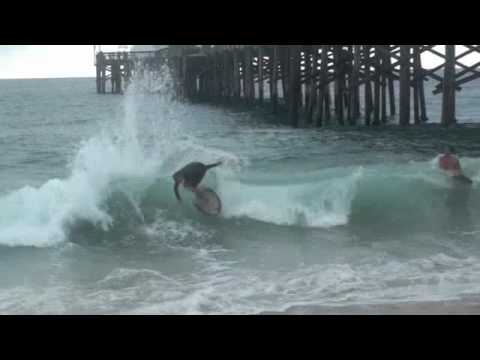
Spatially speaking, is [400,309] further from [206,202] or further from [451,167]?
[451,167]

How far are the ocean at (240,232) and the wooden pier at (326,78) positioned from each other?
2013 mm

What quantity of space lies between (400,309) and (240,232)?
3.92 metres

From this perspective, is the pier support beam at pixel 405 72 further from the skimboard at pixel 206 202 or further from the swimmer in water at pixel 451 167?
the skimboard at pixel 206 202

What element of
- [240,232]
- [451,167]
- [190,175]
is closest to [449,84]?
[451,167]

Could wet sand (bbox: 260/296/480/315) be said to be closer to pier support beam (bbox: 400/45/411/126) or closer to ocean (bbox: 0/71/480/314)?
ocean (bbox: 0/71/480/314)

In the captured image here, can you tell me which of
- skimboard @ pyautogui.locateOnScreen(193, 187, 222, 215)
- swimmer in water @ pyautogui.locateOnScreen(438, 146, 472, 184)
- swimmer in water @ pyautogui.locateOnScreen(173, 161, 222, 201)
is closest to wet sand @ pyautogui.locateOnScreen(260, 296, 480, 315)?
swimmer in water @ pyautogui.locateOnScreen(173, 161, 222, 201)

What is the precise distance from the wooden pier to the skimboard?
7176 mm

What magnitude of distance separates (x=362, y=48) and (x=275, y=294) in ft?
43.8

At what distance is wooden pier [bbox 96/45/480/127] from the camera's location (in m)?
17.0

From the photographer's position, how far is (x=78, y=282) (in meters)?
6.64

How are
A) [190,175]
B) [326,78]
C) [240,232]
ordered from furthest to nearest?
1. [326,78]
2. [190,175]
3. [240,232]

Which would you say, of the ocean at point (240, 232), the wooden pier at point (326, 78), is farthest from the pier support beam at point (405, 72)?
the ocean at point (240, 232)

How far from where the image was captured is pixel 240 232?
8.98m
